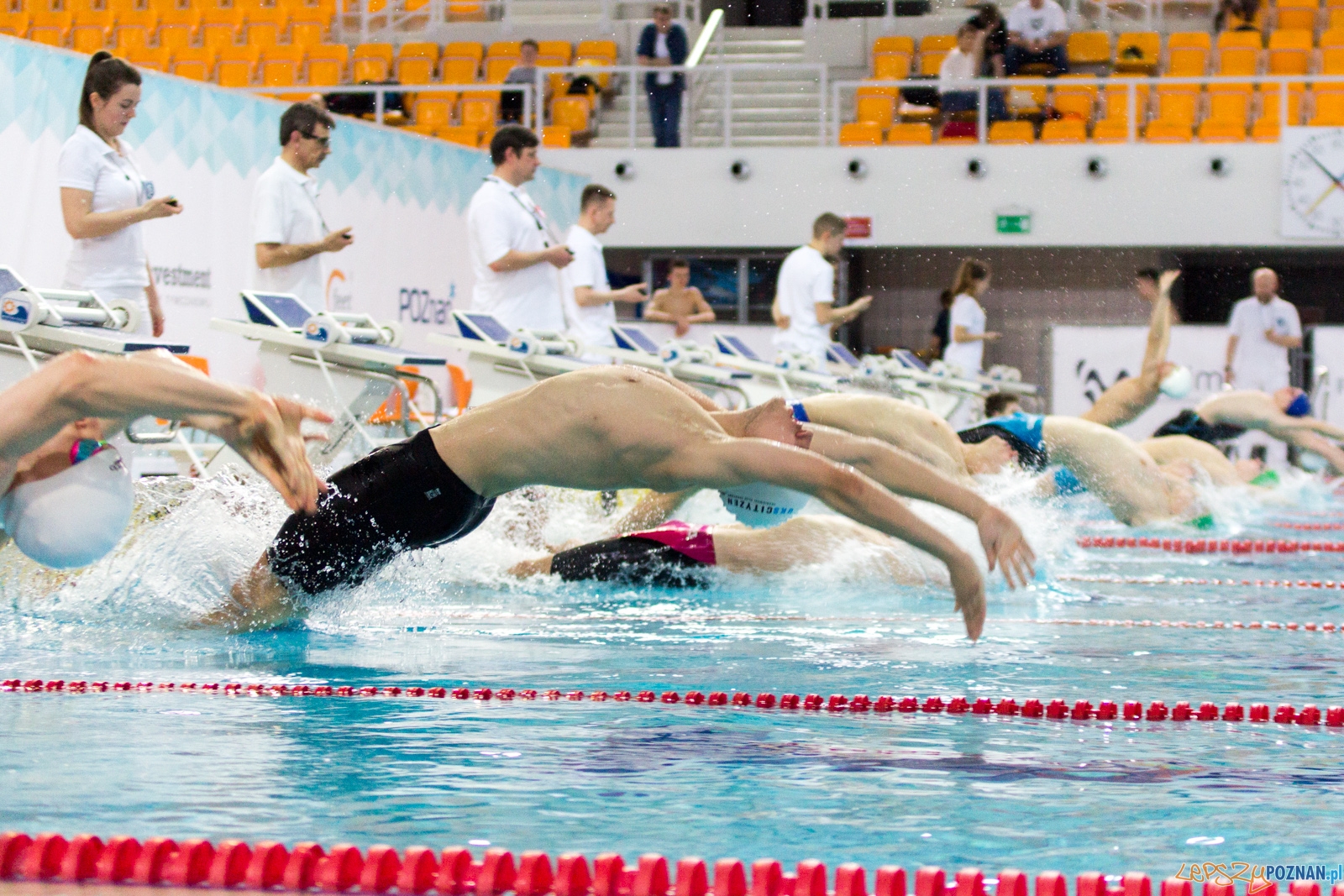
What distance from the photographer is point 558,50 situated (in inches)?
621

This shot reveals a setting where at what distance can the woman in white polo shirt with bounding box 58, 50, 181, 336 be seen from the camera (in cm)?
495

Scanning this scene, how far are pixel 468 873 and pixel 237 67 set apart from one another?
47.0 feet

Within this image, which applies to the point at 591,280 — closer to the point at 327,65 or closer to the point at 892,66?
the point at 327,65

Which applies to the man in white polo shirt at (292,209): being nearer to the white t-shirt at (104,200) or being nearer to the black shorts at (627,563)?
the white t-shirt at (104,200)

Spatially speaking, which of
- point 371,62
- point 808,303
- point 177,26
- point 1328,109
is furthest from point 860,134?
point 177,26

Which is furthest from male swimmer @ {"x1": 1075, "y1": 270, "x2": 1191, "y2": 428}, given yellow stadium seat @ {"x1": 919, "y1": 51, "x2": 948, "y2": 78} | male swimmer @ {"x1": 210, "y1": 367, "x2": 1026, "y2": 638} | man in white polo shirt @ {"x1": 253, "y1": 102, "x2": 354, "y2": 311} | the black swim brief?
yellow stadium seat @ {"x1": 919, "y1": 51, "x2": 948, "y2": 78}

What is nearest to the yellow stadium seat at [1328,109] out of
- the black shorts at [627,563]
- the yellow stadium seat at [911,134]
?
the yellow stadium seat at [911,134]

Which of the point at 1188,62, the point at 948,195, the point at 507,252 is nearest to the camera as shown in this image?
the point at 507,252

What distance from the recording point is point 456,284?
10680 mm

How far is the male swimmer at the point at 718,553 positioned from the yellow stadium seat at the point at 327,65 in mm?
11002

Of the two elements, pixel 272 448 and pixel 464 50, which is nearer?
pixel 272 448

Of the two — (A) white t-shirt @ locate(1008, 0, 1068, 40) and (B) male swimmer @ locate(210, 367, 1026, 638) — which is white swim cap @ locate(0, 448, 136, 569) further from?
(A) white t-shirt @ locate(1008, 0, 1068, 40)

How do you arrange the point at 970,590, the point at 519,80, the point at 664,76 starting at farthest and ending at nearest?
the point at 519,80 → the point at 664,76 → the point at 970,590

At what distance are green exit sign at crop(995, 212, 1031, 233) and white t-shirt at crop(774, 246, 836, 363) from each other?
4.00 m
